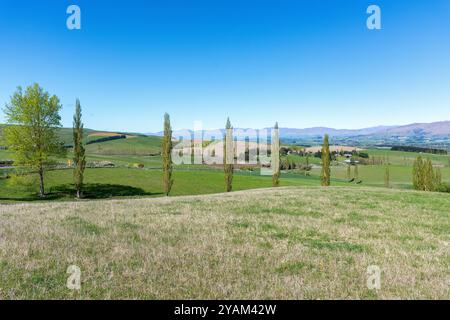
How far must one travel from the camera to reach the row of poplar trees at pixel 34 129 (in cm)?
5194

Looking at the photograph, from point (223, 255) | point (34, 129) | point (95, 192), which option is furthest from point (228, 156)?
point (223, 255)

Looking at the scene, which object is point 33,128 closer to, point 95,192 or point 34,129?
point 34,129

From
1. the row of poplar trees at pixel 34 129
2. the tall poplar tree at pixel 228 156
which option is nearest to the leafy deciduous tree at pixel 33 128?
the row of poplar trees at pixel 34 129

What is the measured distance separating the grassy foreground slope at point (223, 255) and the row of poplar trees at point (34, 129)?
151 ft

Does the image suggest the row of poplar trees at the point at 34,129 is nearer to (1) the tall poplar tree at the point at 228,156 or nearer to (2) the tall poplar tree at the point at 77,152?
(2) the tall poplar tree at the point at 77,152

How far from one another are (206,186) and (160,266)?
232ft

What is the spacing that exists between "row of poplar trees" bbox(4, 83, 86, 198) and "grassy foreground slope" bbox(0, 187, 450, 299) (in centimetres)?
4604

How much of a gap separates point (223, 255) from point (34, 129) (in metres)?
58.1

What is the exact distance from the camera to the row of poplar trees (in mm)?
51938

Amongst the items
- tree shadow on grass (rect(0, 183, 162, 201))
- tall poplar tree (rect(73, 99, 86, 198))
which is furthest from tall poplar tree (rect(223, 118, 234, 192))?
tall poplar tree (rect(73, 99, 86, 198))
